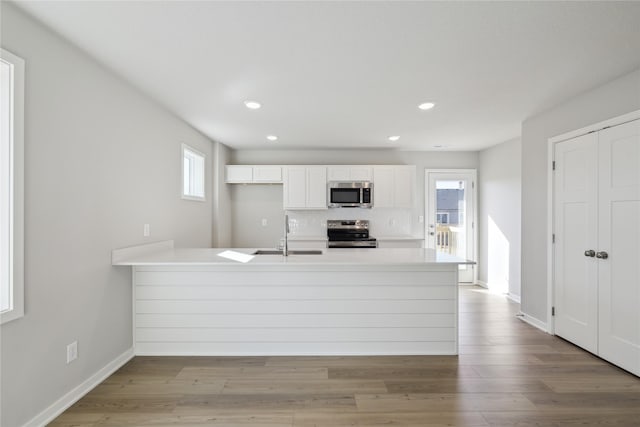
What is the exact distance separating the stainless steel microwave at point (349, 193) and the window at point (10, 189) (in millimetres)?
3967

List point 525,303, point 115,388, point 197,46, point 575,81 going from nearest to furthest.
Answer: point 197,46 < point 115,388 < point 575,81 < point 525,303

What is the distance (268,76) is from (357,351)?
2.53 m

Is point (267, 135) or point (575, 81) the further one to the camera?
point (267, 135)

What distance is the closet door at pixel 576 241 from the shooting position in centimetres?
291

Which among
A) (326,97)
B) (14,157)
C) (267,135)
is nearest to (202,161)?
(267,135)

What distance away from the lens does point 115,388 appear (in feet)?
7.68

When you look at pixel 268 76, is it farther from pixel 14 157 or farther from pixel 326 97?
pixel 14 157

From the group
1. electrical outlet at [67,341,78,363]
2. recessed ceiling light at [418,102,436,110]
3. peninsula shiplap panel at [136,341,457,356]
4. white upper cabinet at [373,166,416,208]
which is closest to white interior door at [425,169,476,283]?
white upper cabinet at [373,166,416,208]

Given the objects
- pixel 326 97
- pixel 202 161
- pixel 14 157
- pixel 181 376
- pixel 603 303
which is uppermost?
pixel 326 97

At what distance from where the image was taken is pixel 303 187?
17.4 feet

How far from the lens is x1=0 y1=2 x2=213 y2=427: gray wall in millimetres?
1823

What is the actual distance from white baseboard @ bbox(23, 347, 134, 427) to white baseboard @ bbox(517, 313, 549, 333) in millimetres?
4234

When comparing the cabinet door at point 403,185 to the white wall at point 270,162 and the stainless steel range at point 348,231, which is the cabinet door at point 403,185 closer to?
the white wall at point 270,162

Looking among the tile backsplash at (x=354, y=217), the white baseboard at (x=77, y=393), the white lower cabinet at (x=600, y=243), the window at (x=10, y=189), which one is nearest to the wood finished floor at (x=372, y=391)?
the white baseboard at (x=77, y=393)
